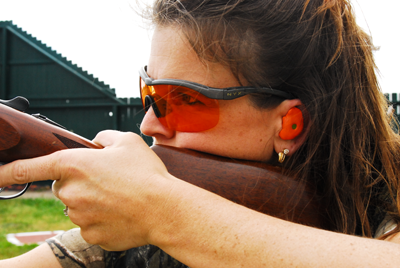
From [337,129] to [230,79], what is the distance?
0.61 m

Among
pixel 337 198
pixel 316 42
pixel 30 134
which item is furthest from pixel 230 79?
pixel 30 134

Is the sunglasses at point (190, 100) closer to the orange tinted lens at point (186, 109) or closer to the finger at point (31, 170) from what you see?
the orange tinted lens at point (186, 109)

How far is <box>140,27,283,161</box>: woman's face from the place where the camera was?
153 centimetres

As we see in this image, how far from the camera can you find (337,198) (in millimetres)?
1459

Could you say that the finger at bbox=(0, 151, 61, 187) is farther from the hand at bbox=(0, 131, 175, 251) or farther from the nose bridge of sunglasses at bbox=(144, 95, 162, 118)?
the nose bridge of sunglasses at bbox=(144, 95, 162, 118)

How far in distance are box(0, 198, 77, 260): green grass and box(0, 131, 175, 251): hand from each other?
142 inches

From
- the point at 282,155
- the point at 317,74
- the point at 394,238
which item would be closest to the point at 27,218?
the point at 282,155

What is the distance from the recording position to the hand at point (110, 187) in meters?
1.09

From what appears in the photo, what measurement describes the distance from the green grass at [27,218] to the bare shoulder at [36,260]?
3048mm

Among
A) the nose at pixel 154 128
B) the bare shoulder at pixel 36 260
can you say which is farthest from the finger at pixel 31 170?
the nose at pixel 154 128

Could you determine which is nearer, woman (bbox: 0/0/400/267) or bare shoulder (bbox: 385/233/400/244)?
bare shoulder (bbox: 385/233/400/244)

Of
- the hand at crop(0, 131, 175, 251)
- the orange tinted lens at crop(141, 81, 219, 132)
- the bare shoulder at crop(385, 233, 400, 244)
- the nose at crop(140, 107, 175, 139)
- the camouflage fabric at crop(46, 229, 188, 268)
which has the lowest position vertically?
the camouflage fabric at crop(46, 229, 188, 268)

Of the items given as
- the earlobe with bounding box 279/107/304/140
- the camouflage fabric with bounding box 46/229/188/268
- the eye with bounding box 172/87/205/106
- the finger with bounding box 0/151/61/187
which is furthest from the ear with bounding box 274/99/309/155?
the finger with bounding box 0/151/61/187

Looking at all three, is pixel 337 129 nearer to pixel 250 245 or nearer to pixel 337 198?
pixel 337 198
